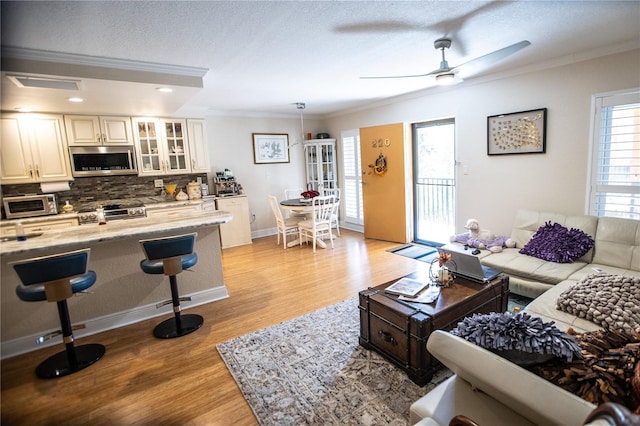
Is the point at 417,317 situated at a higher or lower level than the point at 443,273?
lower

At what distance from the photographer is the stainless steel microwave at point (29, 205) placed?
13.4 feet

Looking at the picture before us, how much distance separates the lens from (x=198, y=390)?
6.98 ft

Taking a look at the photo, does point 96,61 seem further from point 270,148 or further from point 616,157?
point 616,157

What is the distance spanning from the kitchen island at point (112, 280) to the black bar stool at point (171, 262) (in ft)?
0.82

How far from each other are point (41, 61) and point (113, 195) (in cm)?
275

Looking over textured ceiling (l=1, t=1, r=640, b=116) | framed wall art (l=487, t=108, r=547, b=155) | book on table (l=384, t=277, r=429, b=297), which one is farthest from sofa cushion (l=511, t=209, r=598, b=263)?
book on table (l=384, t=277, r=429, b=297)

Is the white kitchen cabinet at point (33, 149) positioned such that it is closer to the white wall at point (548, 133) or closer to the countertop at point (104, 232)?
the countertop at point (104, 232)

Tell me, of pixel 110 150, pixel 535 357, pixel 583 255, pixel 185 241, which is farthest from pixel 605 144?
pixel 110 150

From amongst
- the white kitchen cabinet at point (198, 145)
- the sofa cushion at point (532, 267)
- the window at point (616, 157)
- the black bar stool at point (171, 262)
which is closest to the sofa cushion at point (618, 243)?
the sofa cushion at point (532, 267)

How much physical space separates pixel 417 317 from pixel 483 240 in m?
2.29

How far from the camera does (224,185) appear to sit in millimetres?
5734

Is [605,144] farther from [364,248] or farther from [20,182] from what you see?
[20,182]

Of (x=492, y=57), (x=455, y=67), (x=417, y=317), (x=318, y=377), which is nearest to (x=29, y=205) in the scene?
(x=318, y=377)

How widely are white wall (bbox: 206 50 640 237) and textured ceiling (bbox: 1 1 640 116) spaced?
0.20 m
